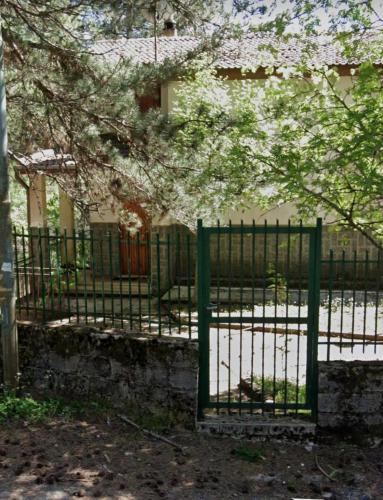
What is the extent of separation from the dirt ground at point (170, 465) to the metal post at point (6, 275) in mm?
846

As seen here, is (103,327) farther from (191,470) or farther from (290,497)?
(290,497)

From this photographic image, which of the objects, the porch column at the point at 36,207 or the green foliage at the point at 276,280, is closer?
the green foliage at the point at 276,280

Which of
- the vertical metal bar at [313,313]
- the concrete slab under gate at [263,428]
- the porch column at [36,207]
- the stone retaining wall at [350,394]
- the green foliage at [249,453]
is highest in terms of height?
the porch column at [36,207]

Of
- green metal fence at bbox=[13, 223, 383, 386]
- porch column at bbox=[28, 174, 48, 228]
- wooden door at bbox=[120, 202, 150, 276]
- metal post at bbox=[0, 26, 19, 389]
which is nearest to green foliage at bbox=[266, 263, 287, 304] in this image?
green metal fence at bbox=[13, 223, 383, 386]

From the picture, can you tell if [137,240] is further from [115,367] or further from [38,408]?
[38,408]

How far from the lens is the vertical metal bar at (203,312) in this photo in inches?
205

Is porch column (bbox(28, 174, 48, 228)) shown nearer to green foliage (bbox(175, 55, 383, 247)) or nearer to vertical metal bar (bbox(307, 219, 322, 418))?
green foliage (bbox(175, 55, 383, 247))

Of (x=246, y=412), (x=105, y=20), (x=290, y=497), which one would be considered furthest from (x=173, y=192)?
(x=290, y=497)

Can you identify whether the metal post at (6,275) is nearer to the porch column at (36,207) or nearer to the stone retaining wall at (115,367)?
the stone retaining wall at (115,367)

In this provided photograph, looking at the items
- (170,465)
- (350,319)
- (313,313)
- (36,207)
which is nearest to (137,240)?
(313,313)

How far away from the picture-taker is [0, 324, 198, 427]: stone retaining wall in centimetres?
539

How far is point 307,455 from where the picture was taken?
16.3 ft

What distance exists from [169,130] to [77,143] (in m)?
1.34

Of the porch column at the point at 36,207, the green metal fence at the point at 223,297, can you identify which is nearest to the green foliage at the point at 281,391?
the green metal fence at the point at 223,297
